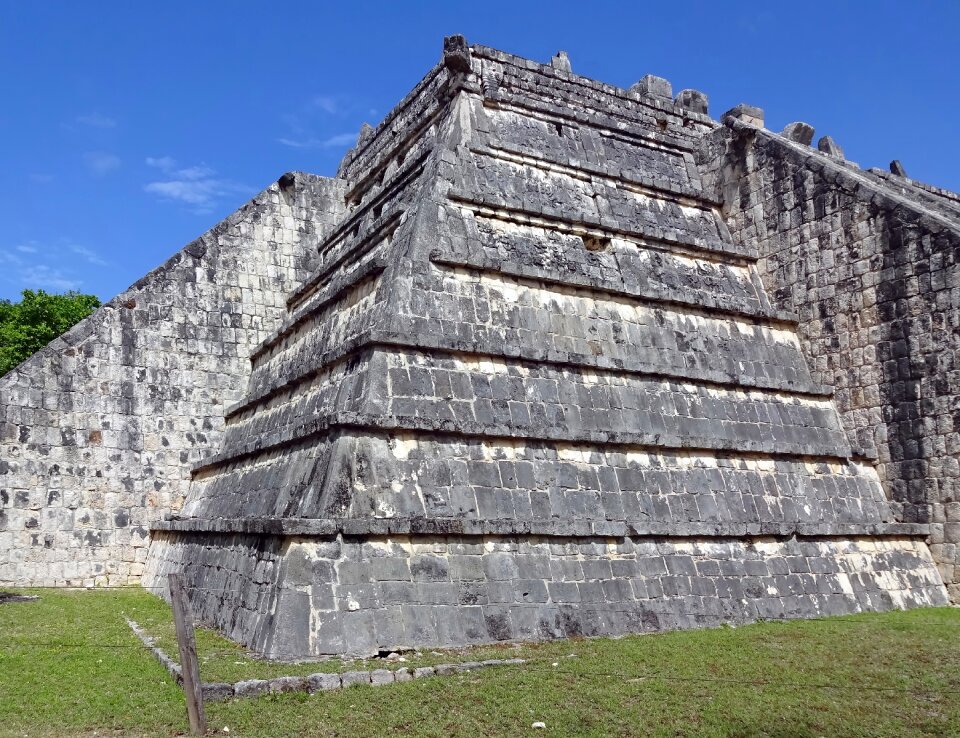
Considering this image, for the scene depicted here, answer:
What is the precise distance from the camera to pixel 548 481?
33.6 ft

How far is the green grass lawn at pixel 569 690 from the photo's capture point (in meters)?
6.32

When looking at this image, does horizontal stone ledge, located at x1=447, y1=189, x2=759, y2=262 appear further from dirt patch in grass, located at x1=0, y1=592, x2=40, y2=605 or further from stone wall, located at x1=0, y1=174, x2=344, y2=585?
dirt patch in grass, located at x1=0, y1=592, x2=40, y2=605

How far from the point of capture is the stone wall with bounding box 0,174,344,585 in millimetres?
13648

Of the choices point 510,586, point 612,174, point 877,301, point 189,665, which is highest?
point 612,174

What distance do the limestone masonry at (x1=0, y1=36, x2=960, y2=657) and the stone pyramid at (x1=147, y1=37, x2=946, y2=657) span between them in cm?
4

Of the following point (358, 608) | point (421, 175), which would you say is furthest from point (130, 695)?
point (421, 175)

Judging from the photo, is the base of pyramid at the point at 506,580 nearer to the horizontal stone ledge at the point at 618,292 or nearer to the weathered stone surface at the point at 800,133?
the horizontal stone ledge at the point at 618,292

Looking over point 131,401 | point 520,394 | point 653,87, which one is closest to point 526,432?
point 520,394

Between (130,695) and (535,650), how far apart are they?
12.3 feet

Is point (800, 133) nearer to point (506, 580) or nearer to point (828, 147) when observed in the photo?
point (828, 147)

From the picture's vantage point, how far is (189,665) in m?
6.27

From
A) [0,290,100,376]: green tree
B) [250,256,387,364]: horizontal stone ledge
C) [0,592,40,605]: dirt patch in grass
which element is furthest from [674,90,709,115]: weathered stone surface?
[0,290,100,376]: green tree

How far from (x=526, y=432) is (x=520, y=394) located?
2.18 ft

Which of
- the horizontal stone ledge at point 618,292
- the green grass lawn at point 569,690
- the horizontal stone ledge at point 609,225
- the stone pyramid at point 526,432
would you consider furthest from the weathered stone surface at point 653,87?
the green grass lawn at point 569,690
